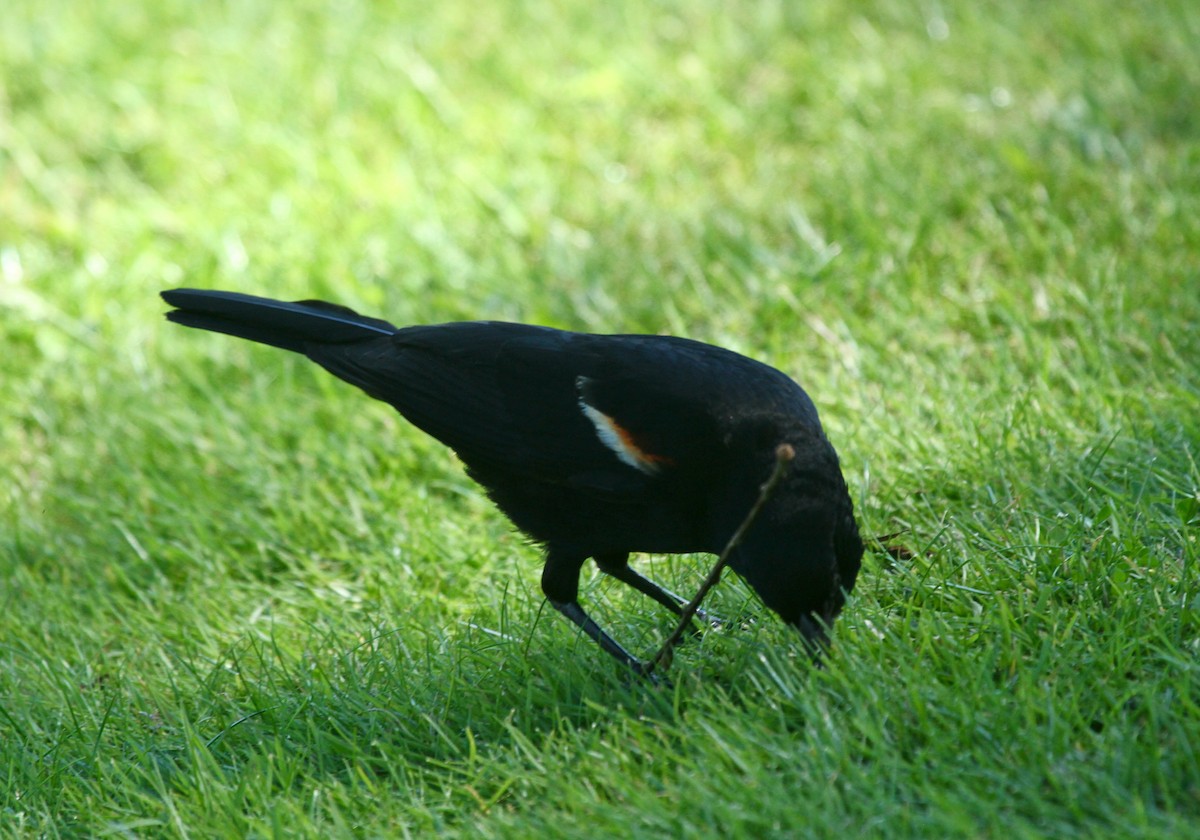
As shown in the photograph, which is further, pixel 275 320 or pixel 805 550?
pixel 275 320

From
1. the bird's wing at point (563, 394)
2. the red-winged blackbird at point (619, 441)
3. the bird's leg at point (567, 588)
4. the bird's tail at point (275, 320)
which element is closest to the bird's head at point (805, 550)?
the red-winged blackbird at point (619, 441)

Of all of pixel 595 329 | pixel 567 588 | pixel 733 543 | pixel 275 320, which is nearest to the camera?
pixel 733 543

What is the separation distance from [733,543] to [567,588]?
660mm

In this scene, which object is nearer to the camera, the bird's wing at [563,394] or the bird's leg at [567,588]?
the bird's wing at [563,394]

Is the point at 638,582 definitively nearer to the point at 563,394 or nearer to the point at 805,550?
the point at 563,394

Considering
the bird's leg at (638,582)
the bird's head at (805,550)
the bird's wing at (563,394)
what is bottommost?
the bird's leg at (638,582)

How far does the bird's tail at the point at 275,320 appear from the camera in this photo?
3.49 m

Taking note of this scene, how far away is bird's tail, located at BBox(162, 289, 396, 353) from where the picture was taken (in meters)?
3.49

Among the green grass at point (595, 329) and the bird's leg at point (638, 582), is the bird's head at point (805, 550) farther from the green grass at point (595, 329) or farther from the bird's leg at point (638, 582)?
the bird's leg at point (638, 582)

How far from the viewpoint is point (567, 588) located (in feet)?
10.2

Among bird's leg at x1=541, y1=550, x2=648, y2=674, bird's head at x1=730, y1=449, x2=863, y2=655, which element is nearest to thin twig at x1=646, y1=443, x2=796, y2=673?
bird's head at x1=730, y1=449, x2=863, y2=655

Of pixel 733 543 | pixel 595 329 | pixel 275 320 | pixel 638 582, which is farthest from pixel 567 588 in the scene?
pixel 595 329

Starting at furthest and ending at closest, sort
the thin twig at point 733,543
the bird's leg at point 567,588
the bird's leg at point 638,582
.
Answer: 1. the bird's leg at point 638,582
2. the bird's leg at point 567,588
3. the thin twig at point 733,543

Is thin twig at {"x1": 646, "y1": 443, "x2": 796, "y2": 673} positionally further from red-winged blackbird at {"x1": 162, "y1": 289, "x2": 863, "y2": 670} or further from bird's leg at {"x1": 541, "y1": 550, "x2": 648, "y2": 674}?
bird's leg at {"x1": 541, "y1": 550, "x2": 648, "y2": 674}
